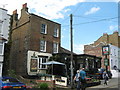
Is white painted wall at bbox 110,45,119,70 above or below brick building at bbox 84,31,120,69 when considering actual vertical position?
below

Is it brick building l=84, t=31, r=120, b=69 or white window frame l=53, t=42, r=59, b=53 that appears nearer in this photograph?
white window frame l=53, t=42, r=59, b=53

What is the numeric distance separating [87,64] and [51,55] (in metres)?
6.33

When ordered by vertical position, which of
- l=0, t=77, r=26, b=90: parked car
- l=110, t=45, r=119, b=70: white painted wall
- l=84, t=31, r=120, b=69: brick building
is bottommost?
l=0, t=77, r=26, b=90: parked car

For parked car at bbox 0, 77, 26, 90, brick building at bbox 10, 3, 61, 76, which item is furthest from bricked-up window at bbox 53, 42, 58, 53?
parked car at bbox 0, 77, 26, 90

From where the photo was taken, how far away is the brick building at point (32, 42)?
22.0m

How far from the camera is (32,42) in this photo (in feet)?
73.2

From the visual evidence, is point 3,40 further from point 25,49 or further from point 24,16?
point 24,16

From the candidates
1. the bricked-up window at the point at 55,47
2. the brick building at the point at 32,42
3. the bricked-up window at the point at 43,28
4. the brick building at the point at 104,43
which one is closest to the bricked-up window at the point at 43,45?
the brick building at the point at 32,42

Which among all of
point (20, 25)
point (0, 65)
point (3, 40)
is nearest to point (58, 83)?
point (0, 65)

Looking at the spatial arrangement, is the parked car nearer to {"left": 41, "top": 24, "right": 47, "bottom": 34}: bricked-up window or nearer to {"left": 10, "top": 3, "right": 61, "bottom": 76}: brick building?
{"left": 10, "top": 3, "right": 61, "bottom": 76}: brick building

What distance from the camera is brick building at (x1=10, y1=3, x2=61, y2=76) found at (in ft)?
72.1

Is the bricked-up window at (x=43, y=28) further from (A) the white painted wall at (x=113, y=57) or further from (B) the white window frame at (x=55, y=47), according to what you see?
(A) the white painted wall at (x=113, y=57)

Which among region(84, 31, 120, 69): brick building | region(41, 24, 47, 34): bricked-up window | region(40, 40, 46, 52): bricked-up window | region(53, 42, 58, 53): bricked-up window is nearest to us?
region(40, 40, 46, 52): bricked-up window

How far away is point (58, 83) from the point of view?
1641 centimetres
